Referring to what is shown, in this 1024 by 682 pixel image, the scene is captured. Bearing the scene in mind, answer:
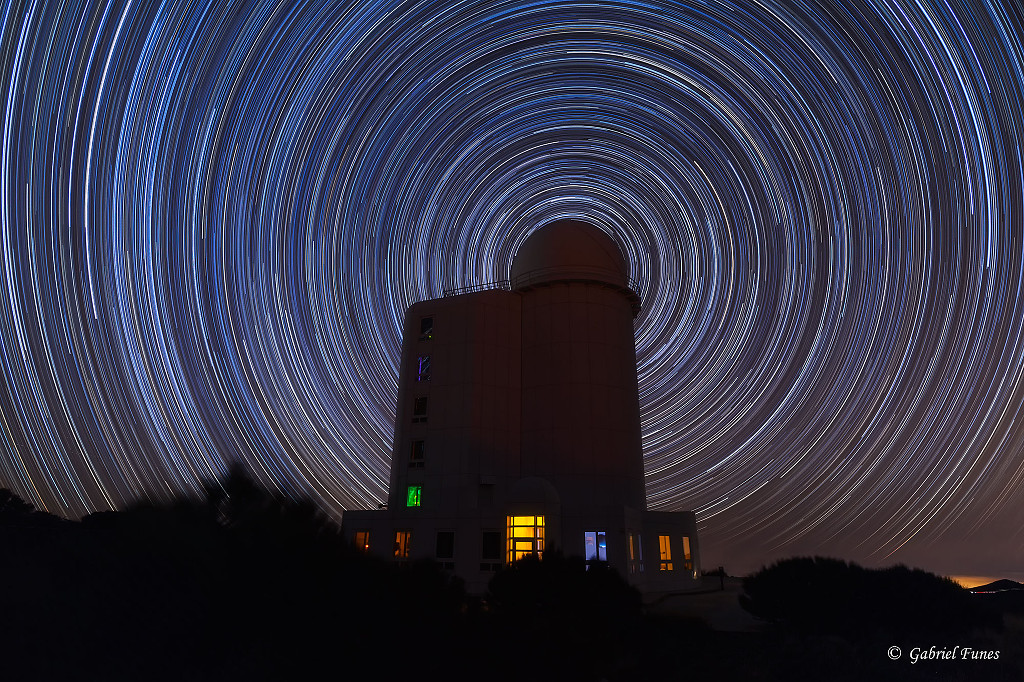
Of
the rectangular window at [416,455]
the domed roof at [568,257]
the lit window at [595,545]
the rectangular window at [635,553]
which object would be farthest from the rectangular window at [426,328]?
the rectangular window at [635,553]

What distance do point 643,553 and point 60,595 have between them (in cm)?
2170

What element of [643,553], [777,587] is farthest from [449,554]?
[777,587]

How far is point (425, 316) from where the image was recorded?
33.8 meters

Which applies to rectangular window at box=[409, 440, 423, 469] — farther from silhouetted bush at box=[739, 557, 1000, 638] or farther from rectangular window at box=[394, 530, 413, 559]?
silhouetted bush at box=[739, 557, 1000, 638]

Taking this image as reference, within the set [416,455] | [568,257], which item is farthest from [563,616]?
[568,257]

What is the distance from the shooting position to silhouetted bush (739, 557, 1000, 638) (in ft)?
50.9

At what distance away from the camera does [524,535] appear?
24531mm

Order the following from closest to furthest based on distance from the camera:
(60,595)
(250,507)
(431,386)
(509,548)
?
(60,595), (250,507), (509,548), (431,386)

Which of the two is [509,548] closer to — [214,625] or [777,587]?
[777,587]

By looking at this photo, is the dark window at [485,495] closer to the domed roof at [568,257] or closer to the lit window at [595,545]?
the lit window at [595,545]

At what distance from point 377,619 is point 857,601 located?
12.3 m

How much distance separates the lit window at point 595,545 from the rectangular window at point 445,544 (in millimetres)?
5567

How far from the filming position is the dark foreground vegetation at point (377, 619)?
10.1 meters

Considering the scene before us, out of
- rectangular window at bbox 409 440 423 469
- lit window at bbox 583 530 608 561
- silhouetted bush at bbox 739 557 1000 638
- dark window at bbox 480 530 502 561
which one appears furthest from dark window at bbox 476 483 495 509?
silhouetted bush at bbox 739 557 1000 638
